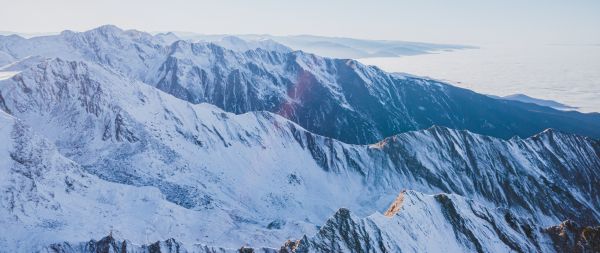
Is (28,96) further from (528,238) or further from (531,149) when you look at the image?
(531,149)

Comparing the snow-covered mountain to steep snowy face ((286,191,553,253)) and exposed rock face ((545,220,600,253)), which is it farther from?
exposed rock face ((545,220,600,253))

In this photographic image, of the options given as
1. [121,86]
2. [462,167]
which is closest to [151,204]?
[121,86]

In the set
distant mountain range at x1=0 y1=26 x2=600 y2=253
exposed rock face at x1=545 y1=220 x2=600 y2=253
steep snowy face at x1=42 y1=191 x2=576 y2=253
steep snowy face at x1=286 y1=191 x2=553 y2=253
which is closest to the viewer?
steep snowy face at x1=286 y1=191 x2=553 y2=253

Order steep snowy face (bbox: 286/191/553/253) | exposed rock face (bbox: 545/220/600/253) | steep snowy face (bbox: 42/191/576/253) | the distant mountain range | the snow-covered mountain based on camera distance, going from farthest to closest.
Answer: exposed rock face (bbox: 545/220/600/253)
the snow-covered mountain
the distant mountain range
steep snowy face (bbox: 42/191/576/253)
steep snowy face (bbox: 286/191/553/253)

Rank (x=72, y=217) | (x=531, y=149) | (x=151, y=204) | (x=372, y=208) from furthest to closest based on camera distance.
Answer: (x=531, y=149) → (x=372, y=208) → (x=151, y=204) → (x=72, y=217)

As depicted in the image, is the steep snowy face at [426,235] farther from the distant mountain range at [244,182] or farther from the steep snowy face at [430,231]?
the distant mountain range at [244,182]

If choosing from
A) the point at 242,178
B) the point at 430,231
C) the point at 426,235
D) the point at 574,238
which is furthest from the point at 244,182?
the point at 574,238

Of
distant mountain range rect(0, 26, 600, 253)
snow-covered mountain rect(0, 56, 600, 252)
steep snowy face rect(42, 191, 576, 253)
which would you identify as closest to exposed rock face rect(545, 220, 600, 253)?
steep snowy face rect(42, 191, 576, 253)
